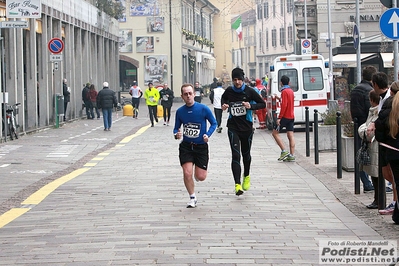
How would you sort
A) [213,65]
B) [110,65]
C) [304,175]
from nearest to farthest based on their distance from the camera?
[304,175], [110,65], [213,65]

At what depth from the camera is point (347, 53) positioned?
40.2 m

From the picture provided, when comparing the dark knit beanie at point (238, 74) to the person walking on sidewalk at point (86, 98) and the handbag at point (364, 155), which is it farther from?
the person walking on sidewalk at point (86, 98)

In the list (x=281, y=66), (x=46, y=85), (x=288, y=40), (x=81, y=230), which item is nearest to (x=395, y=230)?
(x=81, y=230)

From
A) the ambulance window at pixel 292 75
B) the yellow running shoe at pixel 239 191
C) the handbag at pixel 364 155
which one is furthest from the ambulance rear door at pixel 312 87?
the handbag at pixel 364 155

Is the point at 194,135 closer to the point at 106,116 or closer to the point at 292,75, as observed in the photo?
the point at 292,75

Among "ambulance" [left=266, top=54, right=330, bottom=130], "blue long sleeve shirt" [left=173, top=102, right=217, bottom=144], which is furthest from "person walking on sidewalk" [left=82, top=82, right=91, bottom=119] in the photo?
"blue long sleeve shirt" [left=173, top=102, right=217, bottom=144]

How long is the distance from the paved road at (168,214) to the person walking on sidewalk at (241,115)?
513 mm

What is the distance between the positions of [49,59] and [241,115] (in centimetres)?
1894

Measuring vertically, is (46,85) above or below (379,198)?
above

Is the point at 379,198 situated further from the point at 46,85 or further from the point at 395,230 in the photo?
the point at 46,85

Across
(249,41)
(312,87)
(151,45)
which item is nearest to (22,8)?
(312,87)

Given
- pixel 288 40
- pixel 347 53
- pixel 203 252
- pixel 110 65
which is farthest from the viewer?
pixel 288 40

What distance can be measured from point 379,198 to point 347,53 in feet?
102

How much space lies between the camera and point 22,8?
23.4 metres
